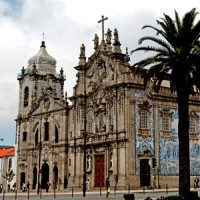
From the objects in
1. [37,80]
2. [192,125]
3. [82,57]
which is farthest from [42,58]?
[192,125]

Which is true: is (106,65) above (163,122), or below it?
above

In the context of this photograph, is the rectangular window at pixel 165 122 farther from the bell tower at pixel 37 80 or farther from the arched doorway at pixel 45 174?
the bell tower at pixel 37 80

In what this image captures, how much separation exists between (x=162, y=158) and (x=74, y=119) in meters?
12.9

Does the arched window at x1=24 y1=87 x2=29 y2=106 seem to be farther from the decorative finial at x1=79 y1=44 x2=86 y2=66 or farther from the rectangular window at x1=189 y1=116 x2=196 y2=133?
the rectangular window at x1=189 y1=116 x2=196 y2=133

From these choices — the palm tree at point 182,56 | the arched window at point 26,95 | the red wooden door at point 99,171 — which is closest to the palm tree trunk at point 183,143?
the palm tree at point 182,56

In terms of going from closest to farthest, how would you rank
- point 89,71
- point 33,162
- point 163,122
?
point 163,122 < point 89,71 < point 33,162

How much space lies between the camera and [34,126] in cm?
6116

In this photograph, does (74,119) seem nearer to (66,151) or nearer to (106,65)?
(66,151)

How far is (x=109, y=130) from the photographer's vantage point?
46594 mm

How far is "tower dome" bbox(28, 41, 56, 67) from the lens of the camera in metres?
67.0

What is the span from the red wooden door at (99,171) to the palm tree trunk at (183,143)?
24.3 m

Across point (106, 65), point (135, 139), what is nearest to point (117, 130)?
point (135, 139)

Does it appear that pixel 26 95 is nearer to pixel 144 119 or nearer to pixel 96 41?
pixel 96 41

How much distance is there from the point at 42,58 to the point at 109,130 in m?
25.1
